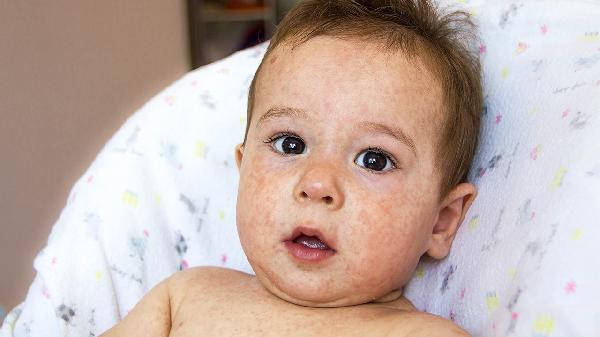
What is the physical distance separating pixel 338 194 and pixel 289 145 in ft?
0.39

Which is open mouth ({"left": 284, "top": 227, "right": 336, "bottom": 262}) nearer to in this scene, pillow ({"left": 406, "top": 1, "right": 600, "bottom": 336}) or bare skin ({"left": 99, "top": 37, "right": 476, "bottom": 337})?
bare skin ({"left": 99, "top": 37, "right": 476, "bottom": 337})

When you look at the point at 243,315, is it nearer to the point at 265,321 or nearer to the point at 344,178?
the point at 265,321

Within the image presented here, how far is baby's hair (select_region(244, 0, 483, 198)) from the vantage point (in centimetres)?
94

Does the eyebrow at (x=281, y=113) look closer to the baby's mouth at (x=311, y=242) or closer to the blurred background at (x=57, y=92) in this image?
the baby's mouth at (x=311, y=242)

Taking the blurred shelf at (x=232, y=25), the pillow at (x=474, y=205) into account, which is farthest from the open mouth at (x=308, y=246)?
the blurred shelf at (x=232, y=25)

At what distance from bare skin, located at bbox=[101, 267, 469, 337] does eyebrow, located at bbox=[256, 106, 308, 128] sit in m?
0.23

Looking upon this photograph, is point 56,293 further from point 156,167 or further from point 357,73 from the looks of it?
point 357,73

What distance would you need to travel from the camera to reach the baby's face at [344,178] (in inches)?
33.8

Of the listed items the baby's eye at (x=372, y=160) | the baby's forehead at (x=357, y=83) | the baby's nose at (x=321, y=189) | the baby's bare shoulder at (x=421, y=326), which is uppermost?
the baby's forehead at (x=357, y=83)

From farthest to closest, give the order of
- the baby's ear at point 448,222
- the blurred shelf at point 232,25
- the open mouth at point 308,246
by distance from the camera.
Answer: the blurred shelf at point 232,25
the baby's ear at point 448,222
the open mouth at point 308,246

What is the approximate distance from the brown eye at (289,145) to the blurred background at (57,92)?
4.14 feet

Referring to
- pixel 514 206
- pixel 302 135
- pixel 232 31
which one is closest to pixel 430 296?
pixel 514 206

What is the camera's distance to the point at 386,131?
89cm

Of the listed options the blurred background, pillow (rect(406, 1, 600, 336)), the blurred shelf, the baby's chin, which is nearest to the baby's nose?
the baby's chin
